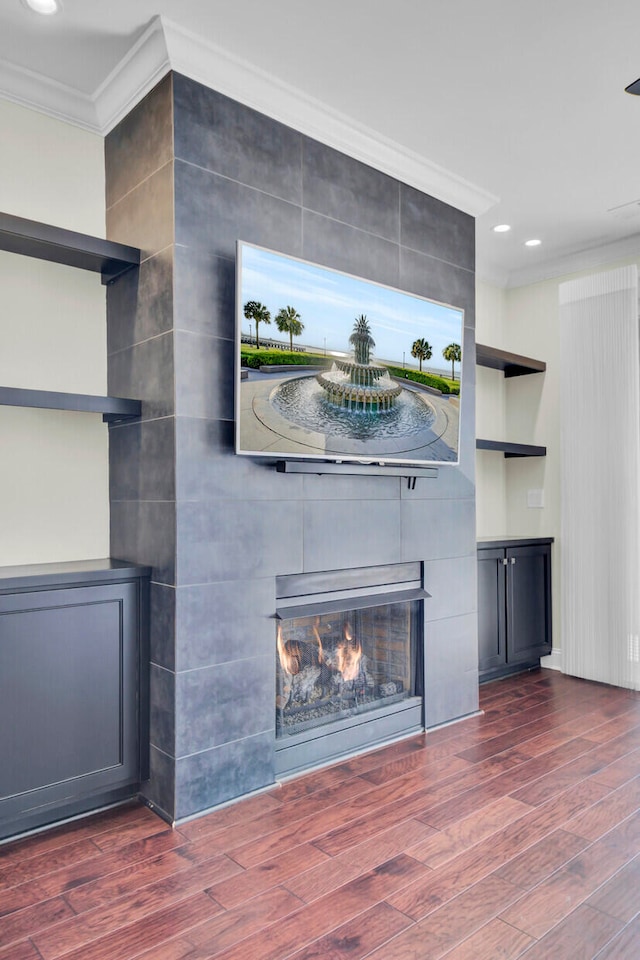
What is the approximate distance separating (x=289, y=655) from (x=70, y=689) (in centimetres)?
90

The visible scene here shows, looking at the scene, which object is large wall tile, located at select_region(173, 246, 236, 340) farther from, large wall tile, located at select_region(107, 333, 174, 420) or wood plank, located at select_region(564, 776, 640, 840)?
wood plank, located at select_region(564, 776, 640, 840)

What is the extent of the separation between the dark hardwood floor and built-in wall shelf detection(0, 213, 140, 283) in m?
2.05

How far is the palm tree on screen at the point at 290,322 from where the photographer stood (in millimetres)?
2553

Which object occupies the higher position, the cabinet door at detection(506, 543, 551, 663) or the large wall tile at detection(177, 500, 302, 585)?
the large wall tile at detection(177, 500, 302, 585)

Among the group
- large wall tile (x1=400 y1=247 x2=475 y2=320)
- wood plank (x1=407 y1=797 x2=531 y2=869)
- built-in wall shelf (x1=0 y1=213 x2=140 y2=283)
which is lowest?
wood plank (x1=407 y1=797 x2=531 y2=869)

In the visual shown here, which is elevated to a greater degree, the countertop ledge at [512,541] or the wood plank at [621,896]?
the countertop ledge at [512,541]

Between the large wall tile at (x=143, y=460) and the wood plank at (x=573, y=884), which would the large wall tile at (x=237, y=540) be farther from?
the wood plank at (x=573, y=884)

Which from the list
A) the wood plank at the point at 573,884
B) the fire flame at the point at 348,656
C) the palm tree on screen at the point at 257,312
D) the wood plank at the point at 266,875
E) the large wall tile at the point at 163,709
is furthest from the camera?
the fire flame at the point at 348,656

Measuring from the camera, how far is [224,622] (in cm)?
248

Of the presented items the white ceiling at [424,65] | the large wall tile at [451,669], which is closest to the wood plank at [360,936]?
the large wall tile at [451,669]

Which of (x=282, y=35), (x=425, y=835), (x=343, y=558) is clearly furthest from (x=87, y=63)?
(x=425, y=835)

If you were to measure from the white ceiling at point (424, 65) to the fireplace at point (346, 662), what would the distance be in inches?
77.7

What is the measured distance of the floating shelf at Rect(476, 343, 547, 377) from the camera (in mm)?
4031

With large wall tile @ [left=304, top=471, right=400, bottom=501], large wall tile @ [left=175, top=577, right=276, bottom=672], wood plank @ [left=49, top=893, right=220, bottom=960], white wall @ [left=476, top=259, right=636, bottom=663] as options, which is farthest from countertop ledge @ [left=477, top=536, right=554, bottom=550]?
wood plank @ [left=49, top=893, right=220, bottom=960]
